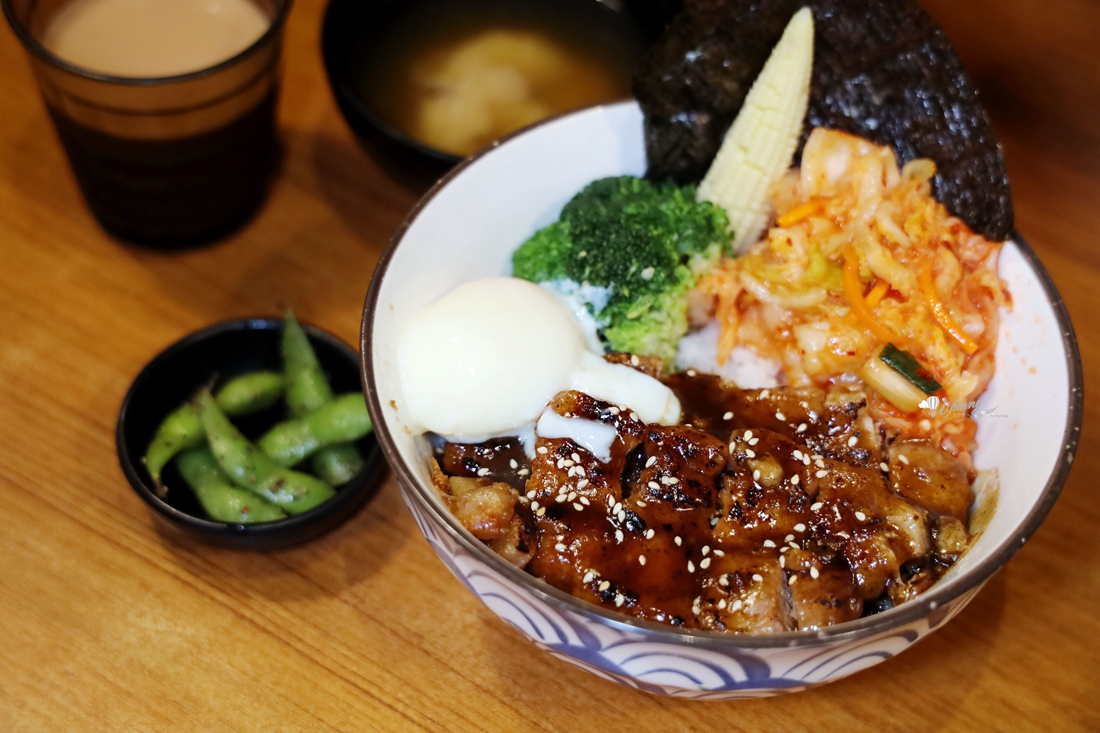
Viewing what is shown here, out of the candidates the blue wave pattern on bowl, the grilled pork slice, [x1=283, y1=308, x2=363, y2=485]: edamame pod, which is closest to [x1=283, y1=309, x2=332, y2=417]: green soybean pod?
[x1=283, y1=308, x2=363, y2=485]: edamame pod

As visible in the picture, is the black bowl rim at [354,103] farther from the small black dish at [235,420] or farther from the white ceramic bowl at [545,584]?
the small black dish at [235,420]

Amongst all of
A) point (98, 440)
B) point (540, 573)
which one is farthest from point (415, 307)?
point (98, 440)

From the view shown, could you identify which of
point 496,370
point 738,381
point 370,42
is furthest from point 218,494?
point 370,42

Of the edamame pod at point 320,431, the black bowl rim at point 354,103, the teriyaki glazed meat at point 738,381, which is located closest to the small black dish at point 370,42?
the black bowl rim at point 354,103

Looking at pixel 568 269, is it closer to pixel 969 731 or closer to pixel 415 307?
pixel 415 307

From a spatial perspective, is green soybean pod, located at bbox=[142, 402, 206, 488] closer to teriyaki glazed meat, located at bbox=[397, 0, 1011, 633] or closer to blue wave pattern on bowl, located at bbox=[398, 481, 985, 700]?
teriyaki glazed meat, located at bbox=[397, 0, 1011, 633]

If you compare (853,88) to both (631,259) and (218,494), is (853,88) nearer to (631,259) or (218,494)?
(631,259)
